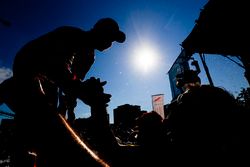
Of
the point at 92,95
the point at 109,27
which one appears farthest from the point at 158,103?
the point at 92,95

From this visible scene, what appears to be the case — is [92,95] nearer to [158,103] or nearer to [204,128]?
[204,128]

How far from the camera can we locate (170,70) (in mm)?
16531

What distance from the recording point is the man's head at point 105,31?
170cm

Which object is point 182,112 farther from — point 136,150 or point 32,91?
point 32,91

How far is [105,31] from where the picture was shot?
173 cm

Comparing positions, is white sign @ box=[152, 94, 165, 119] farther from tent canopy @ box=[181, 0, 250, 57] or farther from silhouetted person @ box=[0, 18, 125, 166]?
silhouetted person @ box=[0, 18, 125, 166]

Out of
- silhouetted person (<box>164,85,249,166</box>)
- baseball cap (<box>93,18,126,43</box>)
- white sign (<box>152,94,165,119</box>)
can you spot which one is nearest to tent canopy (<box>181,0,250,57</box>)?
white sign (<box>152,94,165,119</box>)

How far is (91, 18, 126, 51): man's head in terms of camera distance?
1.70 m

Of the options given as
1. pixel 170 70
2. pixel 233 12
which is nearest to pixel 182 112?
pixel 233 12

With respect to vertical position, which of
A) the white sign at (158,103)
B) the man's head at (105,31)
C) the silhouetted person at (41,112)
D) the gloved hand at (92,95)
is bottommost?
the silhouetted person at (41,112)

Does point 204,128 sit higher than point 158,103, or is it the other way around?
point 158,103

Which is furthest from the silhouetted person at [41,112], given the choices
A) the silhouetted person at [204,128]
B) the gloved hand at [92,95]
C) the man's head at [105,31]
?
the silhouetted person at [204,128]

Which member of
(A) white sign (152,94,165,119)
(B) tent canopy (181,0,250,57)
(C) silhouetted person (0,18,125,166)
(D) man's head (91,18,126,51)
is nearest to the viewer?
(C) silhouetted person (0,18,125,166)

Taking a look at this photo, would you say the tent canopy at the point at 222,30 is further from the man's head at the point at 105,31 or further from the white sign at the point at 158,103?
the man's head at the point at 105,31
